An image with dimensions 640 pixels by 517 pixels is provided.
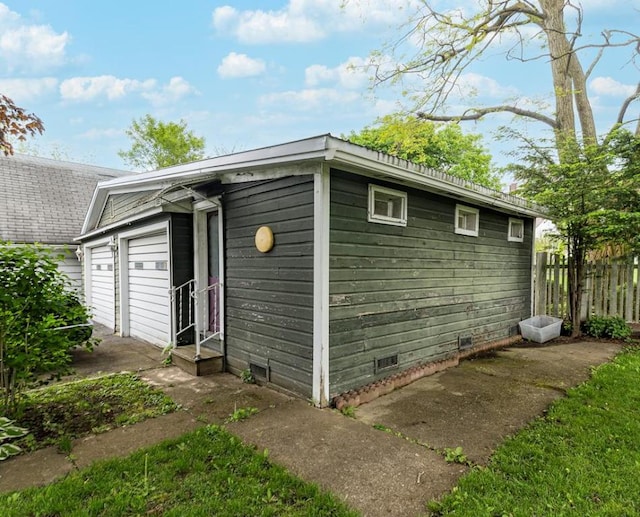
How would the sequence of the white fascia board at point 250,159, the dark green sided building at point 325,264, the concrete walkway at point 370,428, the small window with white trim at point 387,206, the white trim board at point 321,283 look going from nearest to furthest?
1. the concrete walkway at point 370,428
2. the white fascia board at point 250,159
3. the white trim board at point 321,283
4. the dark green sided building at point 325,264
5. the small window with white trim at point 387,206

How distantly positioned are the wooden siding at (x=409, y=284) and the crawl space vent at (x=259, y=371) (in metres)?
0.95

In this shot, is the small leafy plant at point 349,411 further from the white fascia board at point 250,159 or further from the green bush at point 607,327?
the green bush at point 607,327

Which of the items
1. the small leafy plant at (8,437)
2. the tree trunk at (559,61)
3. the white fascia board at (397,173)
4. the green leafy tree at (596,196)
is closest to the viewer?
the small leafy plant at (8,437)

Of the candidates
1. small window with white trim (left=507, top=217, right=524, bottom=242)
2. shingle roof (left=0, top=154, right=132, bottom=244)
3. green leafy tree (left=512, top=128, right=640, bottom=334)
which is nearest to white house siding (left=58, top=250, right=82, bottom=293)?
shingle roof (left=0, top=154, right=132, bottom=244)

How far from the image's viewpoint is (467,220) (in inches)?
221

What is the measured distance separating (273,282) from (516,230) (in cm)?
539

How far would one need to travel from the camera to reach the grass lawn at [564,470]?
2016mm

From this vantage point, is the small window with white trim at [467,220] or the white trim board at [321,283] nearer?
the white trim board at [321,283]

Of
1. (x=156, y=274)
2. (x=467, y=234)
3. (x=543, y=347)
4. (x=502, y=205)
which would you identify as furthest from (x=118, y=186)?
(x=543, y=347)

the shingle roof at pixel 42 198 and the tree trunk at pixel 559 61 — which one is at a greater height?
the tree trunk at pixel 559 61

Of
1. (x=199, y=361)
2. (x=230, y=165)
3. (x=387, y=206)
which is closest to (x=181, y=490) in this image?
(x=199, y=361)

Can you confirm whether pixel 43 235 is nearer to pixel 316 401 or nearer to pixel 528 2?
pixel 316 401

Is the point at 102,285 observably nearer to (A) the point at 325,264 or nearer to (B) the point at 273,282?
(B) the point at 273,282

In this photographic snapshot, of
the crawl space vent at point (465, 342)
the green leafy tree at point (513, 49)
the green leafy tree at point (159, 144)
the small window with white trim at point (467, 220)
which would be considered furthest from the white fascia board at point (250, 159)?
the green leafy tree at point (159, 144)
